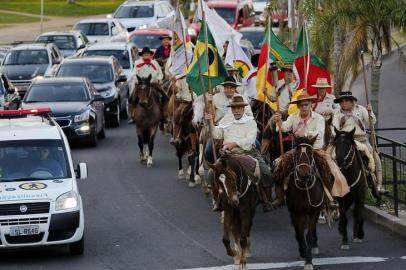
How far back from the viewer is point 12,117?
2130 centimetres

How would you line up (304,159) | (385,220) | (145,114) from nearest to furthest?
(304,159), (385,220), (145,114)

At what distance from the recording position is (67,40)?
169 feet

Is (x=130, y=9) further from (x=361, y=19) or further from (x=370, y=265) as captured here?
(x=370, y=265)

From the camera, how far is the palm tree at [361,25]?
25.0 metres

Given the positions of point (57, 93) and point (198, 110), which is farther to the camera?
point (57, 93)

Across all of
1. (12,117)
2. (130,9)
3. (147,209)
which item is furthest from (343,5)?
(130,9)

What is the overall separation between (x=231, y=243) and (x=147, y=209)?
3958mm

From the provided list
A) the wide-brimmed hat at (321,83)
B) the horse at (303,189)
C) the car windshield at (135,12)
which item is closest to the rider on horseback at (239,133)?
the horse at (303,189)

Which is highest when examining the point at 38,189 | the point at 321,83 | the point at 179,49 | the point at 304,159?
the point at 179,49

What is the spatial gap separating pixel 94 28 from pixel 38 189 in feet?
125

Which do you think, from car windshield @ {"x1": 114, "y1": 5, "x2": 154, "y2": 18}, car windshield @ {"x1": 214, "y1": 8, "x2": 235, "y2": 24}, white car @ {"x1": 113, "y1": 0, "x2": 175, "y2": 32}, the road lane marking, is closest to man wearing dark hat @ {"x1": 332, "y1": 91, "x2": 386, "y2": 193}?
the road lane marking

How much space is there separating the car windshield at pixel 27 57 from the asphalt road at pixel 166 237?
56.3 ft

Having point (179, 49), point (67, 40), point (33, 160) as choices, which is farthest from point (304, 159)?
point (67, 40)

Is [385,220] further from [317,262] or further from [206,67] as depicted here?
[206,67]
